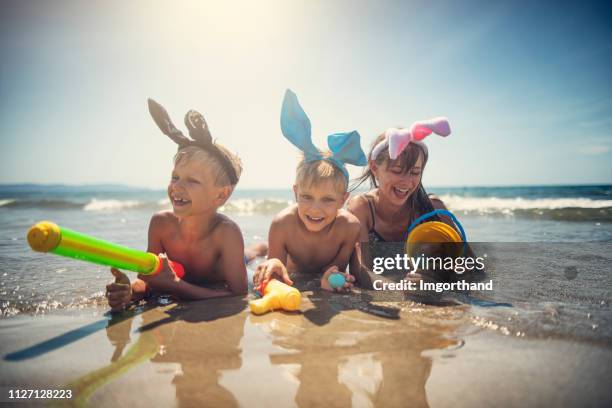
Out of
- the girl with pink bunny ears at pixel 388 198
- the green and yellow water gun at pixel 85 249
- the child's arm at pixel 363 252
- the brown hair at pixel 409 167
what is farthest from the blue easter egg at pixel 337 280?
the green and yellow water gun at pixel 85 249

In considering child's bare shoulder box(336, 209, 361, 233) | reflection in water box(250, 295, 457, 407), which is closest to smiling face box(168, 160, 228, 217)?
reflection in water box(250, 295, 457, 407)

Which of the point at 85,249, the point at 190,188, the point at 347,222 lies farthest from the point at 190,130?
the point at 347,222

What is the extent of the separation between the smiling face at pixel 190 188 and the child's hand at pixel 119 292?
64cm

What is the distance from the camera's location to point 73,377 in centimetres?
141

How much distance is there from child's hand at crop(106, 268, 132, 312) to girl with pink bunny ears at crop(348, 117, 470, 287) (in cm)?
182

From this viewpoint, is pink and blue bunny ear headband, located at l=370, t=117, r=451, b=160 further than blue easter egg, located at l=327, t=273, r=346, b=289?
Yes

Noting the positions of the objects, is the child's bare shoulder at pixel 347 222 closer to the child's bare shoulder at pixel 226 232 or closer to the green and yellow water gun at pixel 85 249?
the child's bare shoulder at pixel 226 232

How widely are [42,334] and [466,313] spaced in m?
2.38

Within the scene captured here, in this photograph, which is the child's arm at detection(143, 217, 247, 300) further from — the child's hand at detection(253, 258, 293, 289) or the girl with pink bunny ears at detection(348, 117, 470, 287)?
the girl with pink bunny ears at detection(348, 117, 470, 287)

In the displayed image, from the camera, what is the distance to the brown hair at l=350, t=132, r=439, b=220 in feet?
11.3

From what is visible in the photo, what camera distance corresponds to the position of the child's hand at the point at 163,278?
230 centimetres

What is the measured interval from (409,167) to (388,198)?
17.1 inches

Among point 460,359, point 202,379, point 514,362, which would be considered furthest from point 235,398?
point 514,362

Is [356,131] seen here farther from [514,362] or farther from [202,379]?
[202,379]
